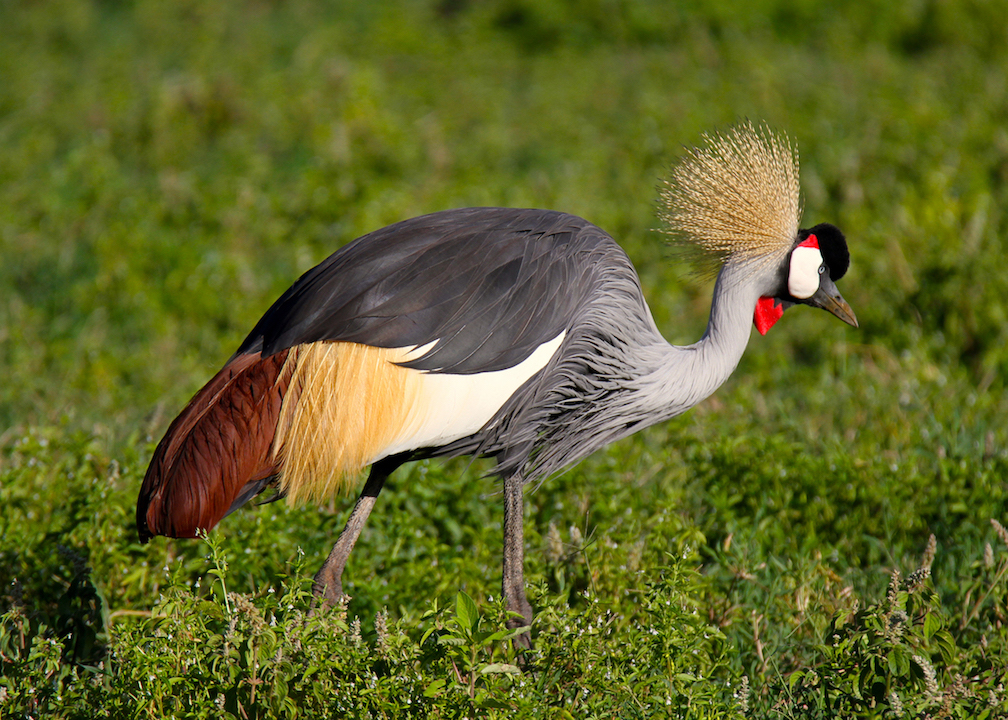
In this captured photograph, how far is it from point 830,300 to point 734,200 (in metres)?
0.35

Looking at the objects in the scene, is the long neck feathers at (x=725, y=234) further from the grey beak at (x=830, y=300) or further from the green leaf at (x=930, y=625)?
the green leaf at (x=930, y=625)

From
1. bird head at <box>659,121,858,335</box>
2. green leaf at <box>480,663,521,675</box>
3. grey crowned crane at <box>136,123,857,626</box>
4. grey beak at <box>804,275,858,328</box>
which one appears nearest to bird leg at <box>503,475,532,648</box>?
grey crowned crane at <box>136,123,857,626</box>

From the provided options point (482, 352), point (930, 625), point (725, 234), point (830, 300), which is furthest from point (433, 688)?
point (830, 300)

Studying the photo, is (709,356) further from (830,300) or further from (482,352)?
(482,352)

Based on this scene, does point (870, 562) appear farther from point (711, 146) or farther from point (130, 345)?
point (130, 345)

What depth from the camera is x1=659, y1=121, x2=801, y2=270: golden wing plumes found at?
2320 mm

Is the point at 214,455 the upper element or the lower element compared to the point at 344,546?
upper

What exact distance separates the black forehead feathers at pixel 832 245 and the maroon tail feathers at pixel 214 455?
1.27 m

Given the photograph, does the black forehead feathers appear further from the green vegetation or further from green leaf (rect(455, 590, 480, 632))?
green leaf (rect(455, 590, 480, 632))

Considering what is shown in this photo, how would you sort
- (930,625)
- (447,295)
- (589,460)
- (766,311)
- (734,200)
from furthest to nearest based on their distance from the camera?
(589,460) < (766,311) < (734,200) < (447,295) < (930,625)

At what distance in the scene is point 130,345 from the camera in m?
3.88

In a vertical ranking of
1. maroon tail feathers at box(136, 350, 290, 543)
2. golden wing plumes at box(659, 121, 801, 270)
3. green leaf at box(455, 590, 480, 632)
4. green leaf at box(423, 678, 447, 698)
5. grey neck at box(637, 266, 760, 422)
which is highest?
golden wing plumes at box(659, 121, 801, 270)

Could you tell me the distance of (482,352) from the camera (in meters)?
2.07

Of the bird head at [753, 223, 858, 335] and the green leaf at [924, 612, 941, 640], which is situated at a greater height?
the bird head at [753, 223, 858, 335]
